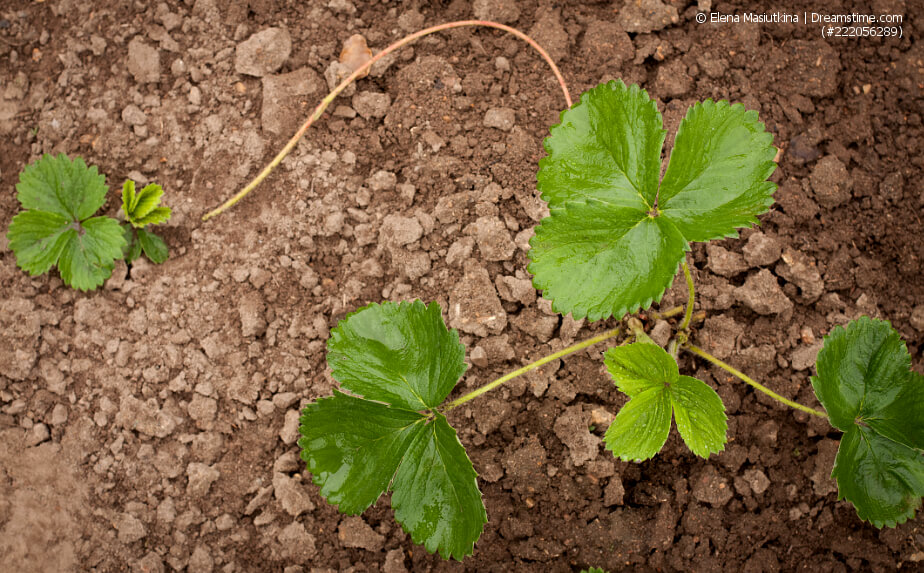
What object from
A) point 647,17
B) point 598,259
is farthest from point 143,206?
point 647,17

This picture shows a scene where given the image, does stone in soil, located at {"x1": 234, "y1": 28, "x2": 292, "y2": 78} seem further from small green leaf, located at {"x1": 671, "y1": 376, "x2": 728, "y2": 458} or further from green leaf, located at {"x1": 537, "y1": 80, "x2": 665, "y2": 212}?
small green leaf, located at {"x1": 671, "y1": 376, "x2": 728, "y2": 458}

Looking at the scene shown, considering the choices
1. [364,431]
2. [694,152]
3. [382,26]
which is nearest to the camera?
[694,152]

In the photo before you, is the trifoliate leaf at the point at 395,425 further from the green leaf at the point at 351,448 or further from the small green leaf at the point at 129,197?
the small green leaf at the point at 129,197

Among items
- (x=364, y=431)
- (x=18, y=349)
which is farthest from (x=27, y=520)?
(x=364, y=431)

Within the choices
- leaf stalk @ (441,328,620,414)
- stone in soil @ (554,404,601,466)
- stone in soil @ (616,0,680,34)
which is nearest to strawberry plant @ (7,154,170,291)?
leaf stalk @ (441,328,620,414)

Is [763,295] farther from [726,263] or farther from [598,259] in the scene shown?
[598,259]

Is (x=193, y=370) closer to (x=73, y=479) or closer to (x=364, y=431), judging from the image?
(x=73, y=479)

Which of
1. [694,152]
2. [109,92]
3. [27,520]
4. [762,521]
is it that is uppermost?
[694,152]
